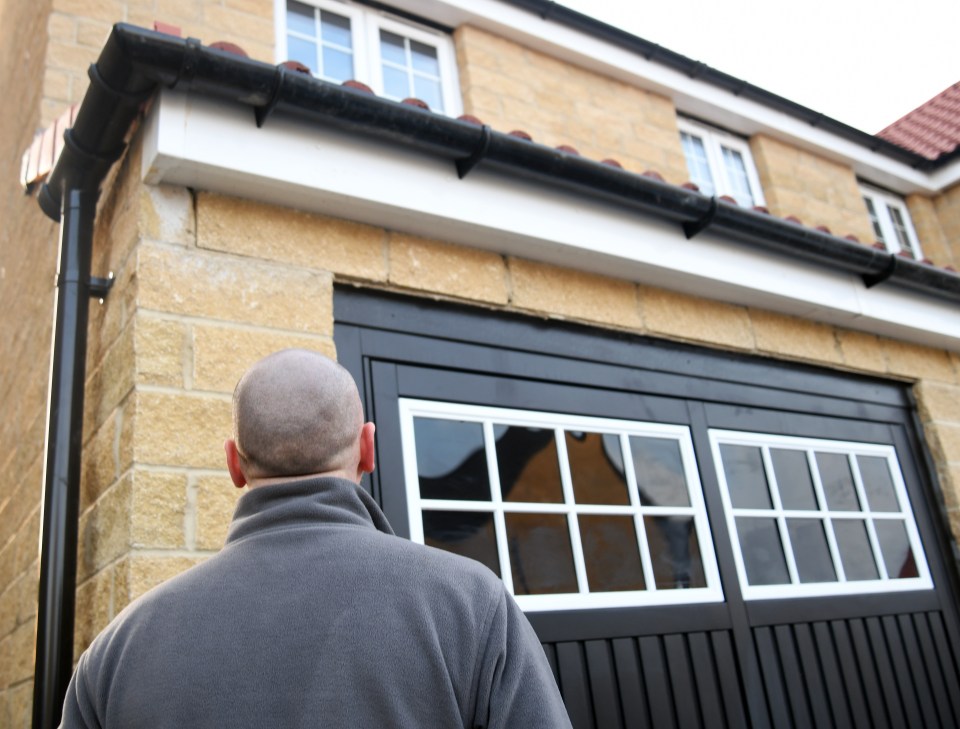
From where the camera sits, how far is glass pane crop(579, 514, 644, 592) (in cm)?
346

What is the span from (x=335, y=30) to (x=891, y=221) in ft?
19.1

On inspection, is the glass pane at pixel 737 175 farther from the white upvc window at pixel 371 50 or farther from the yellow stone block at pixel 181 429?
the yellow stone block at pixel 181 429

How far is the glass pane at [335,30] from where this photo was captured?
18.2 ft

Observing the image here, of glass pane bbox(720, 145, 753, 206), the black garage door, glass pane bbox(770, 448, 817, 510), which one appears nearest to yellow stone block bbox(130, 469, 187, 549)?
the black garage door

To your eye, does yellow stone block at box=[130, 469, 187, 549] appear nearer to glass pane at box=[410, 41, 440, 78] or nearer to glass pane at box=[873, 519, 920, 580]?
glass pane at box=[873, 519, 920, 580]

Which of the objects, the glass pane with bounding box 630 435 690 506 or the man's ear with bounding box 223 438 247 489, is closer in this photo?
the man's ear with bounding box 223 438 247 489

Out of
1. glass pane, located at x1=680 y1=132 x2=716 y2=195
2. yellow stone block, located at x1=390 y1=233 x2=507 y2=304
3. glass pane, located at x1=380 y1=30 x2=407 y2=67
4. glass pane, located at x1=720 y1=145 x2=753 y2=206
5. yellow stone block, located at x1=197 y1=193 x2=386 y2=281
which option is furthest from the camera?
glass pane, located at x1=720 y1=145 x2=753 y2=206

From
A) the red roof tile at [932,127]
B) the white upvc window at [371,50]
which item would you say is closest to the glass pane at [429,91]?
the white upvc window at [371,50]

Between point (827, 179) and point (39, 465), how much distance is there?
6.76 metres

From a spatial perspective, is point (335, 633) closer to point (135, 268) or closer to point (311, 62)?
point (135, 268)

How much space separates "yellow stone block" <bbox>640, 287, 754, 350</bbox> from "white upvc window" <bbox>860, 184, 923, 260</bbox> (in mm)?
4738

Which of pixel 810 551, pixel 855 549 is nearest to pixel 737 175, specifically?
pixel 855 549

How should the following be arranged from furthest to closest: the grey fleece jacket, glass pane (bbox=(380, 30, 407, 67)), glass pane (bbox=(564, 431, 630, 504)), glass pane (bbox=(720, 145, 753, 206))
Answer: glass pane (bbox=(720, 145, 753, 206))
glass pane (bbox=(380, 30, 407, 67))
glass pane (bbox=(564, 431, 630, 504))
the grey fleece jacket

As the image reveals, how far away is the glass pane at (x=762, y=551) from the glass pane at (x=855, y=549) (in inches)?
19.1
